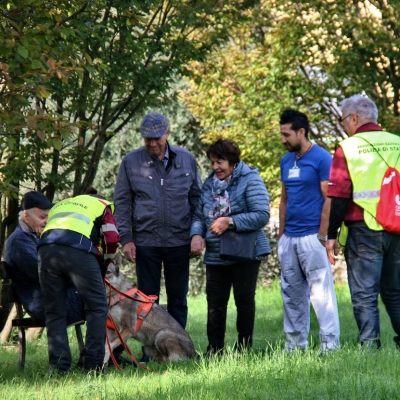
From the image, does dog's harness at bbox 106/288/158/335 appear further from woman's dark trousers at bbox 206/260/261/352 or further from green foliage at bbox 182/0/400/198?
green foliage at bbox 182/0/400/198

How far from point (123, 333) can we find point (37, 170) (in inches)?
124

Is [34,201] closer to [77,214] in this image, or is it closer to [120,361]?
[77,214]

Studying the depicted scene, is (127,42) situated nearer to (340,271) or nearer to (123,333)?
(123,333)

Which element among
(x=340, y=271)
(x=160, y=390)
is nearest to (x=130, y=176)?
(x=160, y=390)

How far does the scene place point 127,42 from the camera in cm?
968

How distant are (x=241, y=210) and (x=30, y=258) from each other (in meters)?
2.08

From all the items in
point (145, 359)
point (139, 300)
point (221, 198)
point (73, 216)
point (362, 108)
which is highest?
point (362, 108)

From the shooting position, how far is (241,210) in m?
7.68

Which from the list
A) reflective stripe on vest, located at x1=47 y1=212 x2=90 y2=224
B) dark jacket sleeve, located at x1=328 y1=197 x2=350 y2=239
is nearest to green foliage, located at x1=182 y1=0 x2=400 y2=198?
reflective stripe on vest, located at x1=47 y1=212 x2=90 y2=224

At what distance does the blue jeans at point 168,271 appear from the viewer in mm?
7965

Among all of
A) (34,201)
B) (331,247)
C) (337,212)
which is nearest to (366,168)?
(337,212)

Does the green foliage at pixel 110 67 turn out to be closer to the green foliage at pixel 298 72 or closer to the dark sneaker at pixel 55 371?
the dark sneaker at pixel 55 371

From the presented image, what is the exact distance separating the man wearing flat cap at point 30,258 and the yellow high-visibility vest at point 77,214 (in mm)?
372

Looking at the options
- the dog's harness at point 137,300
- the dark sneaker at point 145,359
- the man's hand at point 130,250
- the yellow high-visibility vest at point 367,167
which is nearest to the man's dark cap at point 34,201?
the man's hand at point 130,250
